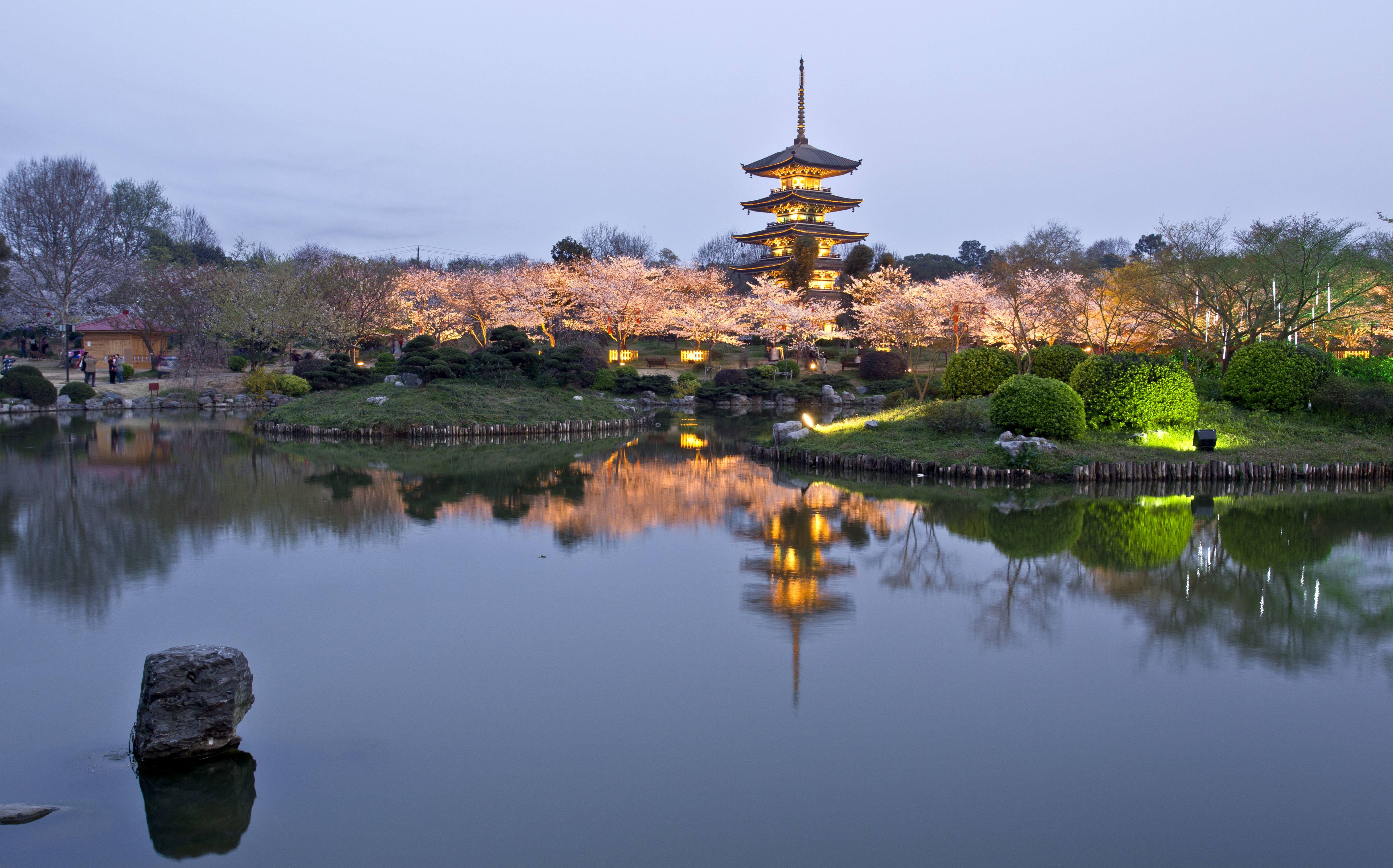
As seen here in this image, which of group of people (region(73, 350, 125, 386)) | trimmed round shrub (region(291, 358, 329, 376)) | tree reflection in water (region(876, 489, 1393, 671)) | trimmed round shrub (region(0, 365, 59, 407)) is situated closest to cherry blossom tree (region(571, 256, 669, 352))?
trimmed round shrub (region(291, 358, 329, 376))

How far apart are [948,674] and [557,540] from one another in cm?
564

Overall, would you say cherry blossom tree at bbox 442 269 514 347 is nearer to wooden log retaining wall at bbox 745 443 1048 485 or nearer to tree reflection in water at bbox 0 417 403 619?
tree reflection in water at bbox 0 417 403 619

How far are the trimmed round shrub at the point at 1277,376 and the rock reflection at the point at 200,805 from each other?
61.4 feet

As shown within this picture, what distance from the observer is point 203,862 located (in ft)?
13.9

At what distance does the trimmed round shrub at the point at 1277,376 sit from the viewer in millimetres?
17562

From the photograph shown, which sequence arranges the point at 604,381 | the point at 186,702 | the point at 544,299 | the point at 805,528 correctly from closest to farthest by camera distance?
1. the point at 186,702
2. the point at 805,528
3. the point at 604,381
4. the point at 544,299

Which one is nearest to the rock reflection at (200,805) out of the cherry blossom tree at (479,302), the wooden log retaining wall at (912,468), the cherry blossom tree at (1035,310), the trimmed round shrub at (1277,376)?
the wooden log retaining wall at (912,468)

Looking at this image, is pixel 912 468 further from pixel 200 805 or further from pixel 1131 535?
pixel 200 805

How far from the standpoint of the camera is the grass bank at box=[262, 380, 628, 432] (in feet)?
77.4

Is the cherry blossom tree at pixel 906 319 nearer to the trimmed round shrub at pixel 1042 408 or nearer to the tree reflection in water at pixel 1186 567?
the trimmed round shrub at pixel 1042 408

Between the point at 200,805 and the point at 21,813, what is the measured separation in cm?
76

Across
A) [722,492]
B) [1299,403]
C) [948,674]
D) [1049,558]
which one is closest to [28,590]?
[948,674]

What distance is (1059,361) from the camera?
18609 mm

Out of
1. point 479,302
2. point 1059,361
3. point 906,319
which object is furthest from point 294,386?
point 1059,361
